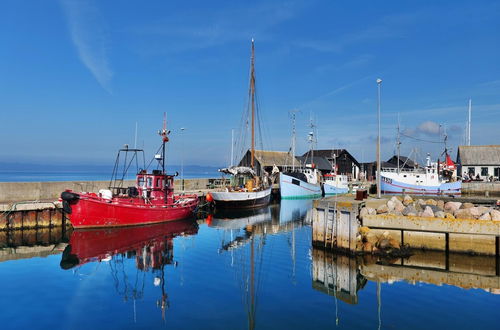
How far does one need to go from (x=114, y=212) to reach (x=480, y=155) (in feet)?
196

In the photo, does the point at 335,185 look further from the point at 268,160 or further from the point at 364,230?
the point at 364,230

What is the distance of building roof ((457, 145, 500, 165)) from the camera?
196 ft

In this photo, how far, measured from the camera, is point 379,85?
22.8 m

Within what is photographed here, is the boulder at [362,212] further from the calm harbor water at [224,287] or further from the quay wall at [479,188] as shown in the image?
the quay wall at [479,188]

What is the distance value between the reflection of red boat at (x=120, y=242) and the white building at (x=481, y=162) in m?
52.4

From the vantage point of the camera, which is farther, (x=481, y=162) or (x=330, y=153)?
(x=330, y=153)

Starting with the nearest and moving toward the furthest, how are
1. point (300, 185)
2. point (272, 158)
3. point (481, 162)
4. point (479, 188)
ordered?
1. point (300, 185)
2. point (479, 188)
3. point (481, 162)
4. point (272, 158)

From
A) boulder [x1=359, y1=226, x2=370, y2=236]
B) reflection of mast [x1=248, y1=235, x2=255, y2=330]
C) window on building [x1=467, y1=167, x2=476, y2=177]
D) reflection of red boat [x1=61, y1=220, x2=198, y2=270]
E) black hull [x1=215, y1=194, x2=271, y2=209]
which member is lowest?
reflection of mast [x1=248, y1=235, x2=255, y2=330]

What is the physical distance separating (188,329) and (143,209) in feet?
54.1

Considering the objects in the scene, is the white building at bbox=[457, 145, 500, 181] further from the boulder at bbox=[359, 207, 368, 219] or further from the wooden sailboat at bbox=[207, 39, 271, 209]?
the boulder at bbox=[359, 207, 368, 219]

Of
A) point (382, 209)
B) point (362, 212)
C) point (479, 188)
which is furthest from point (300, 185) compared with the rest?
point (362, 212)

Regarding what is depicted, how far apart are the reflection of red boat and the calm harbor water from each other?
0.06m

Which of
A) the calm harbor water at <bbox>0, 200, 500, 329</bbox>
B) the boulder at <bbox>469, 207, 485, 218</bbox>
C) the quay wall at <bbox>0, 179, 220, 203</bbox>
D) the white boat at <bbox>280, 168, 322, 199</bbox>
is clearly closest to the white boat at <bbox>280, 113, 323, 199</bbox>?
the white boat at <bbox>280, 168, 322, 199</bbox>

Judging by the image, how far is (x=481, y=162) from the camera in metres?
60.3
